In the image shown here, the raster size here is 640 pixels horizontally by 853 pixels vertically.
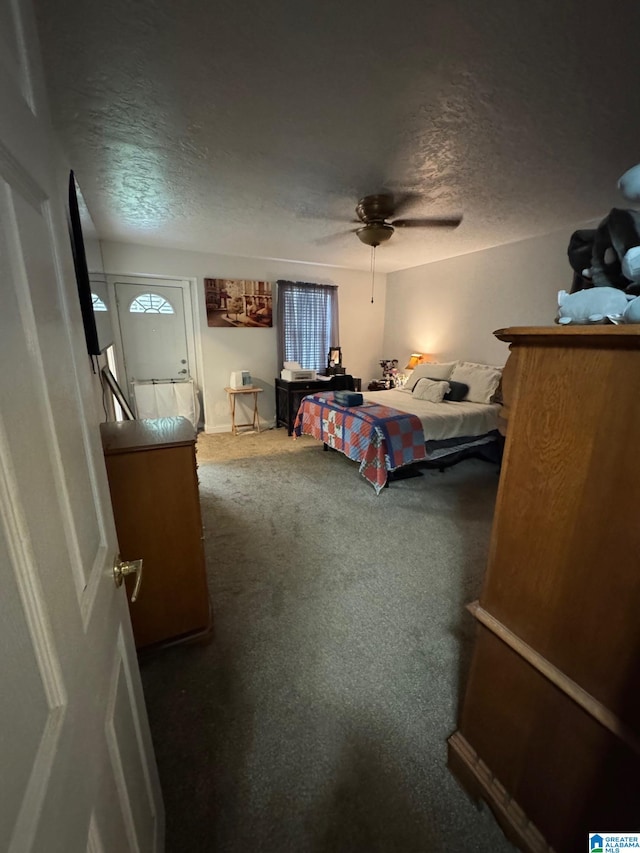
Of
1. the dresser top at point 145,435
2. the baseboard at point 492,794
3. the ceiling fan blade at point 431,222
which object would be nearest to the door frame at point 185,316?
the ceiling fan blade at point 431,222

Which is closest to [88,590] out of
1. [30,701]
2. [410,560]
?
[30,701]

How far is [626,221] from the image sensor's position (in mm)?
759

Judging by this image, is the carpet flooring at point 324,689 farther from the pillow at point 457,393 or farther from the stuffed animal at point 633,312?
the pillow at point 457,393

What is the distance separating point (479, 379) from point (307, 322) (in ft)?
8.37

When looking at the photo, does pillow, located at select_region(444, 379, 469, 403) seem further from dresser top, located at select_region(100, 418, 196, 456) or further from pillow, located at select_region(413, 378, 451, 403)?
dresser top, located at select_region(100, 418, 196, 456)

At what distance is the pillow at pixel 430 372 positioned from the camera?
4355mm

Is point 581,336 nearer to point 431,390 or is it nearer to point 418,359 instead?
point 431,390

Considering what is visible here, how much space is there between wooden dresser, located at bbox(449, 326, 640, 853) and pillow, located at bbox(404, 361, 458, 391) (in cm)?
364

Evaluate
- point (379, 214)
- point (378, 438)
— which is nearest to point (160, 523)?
point (378, 438)

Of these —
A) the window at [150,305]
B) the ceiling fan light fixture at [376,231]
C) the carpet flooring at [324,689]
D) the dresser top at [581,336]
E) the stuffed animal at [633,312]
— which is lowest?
the carpet flooring at [324,689]

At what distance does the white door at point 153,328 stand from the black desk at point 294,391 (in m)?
1.38

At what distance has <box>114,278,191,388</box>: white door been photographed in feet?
14.4

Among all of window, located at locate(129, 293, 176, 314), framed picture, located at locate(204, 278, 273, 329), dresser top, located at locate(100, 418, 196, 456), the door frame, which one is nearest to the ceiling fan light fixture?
dresser top, located at locate(100, 418, 196, 456)

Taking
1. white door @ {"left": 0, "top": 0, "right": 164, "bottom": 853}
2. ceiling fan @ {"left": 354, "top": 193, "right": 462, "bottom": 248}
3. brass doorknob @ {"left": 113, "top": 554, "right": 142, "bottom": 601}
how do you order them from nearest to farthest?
white door @ {"left": 0, "top": 0, "right": 164, "bottom": 853}, brass doorknob @ {"left": 113, "top": 554, "right": 142, "bottom": 601}, ceiling fan @ {"left": 354, "top": 193, "right": 462, "bottom": 248}
